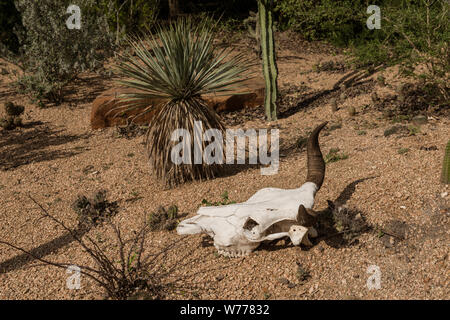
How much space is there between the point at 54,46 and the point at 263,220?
7.88 m

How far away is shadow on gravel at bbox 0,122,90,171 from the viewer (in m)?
7.74

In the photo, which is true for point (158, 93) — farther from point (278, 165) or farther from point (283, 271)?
point (283, 271)

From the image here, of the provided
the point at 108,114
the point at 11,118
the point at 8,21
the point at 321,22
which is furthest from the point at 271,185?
the point at 8,21

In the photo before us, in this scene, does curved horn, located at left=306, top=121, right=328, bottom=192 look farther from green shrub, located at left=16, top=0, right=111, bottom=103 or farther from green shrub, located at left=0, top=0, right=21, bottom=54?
green shrub, located at left=0, top=0, right=21, bottom=54

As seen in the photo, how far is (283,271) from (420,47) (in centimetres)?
542

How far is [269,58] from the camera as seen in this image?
8.28 metres

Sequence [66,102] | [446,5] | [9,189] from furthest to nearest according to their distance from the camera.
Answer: [66,102] → [446,5] → [9,189]

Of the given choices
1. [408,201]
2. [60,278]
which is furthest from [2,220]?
[408,201]

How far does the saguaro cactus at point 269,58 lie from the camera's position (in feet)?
26.5

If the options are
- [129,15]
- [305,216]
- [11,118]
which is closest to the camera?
[305,216]

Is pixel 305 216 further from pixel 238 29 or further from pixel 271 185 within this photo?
pixel 238 29

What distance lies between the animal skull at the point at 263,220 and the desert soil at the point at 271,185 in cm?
25

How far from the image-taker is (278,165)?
6.23 meters

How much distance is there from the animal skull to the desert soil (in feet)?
0.82
